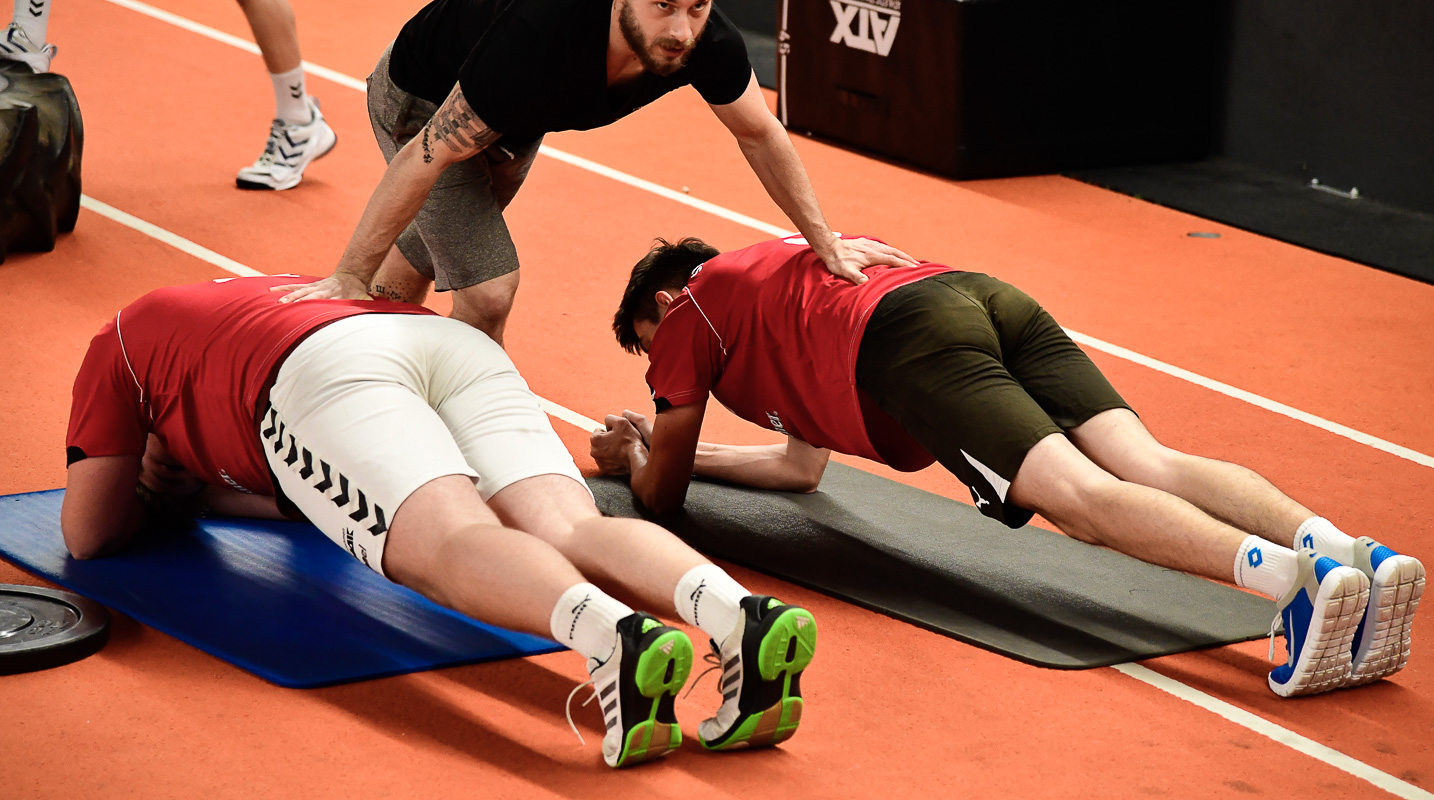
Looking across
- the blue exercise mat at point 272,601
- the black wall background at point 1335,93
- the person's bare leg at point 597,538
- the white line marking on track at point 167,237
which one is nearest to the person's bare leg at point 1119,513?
the person's bare leg at point 597,538

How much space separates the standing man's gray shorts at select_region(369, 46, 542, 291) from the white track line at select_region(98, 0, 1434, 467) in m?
2.07

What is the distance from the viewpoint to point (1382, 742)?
288 cm

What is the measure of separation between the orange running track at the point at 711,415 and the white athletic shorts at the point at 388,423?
375 mm

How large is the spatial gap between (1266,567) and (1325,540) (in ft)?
0.45

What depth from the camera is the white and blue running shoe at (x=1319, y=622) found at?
2.81m

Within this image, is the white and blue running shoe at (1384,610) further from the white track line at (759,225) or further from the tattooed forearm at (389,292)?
the tattooed forearm at (389,292)

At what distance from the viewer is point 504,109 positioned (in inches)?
130

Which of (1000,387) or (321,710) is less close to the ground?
(1000,387)

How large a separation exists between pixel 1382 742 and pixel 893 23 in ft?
16.0

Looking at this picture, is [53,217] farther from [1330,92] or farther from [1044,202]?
[1330,92]

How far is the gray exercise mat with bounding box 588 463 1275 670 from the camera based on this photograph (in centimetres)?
327

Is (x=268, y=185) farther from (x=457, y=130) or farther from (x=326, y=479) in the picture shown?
(x=326, y=479)

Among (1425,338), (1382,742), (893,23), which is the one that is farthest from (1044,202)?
(1382,742)

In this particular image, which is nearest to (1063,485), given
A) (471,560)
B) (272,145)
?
(471,560)
